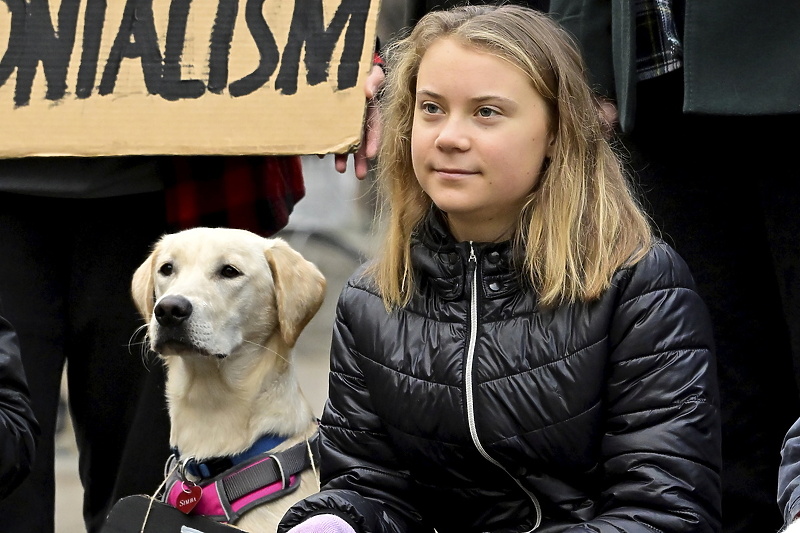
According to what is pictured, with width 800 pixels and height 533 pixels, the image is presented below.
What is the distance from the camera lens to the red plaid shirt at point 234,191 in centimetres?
327

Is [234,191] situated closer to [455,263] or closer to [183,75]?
[183,75]

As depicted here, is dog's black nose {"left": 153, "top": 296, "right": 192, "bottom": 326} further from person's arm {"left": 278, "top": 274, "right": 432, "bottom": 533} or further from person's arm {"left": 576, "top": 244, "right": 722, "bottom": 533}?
person's arm {"left": 576, "top": 244, "right": 722, "bottom": 533}

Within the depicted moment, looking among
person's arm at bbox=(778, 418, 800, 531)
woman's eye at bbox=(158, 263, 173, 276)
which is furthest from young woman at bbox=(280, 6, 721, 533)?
woman's eye at bbox=(158, 263, 173, 276)

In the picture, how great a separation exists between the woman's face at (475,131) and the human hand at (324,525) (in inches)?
24.8

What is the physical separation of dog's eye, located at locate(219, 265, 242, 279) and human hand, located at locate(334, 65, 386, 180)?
42 cm

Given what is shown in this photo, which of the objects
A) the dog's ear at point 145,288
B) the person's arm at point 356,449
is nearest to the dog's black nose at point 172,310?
the dog's ear at point 145,288

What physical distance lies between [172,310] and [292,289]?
0.36 m

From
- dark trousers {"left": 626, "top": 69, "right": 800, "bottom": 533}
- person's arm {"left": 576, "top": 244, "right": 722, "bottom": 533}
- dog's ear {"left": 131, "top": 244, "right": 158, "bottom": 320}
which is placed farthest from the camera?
dog's ear {"left": 131, "top": 244, "right": 158, "bottom": 320}

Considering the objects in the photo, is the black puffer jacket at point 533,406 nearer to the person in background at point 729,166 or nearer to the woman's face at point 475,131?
the woman's face at point 475,131

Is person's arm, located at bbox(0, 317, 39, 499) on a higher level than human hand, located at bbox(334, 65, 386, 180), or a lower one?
lower

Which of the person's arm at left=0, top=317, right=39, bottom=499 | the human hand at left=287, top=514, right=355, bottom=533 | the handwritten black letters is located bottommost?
the human hand at left=287, top=514, right=355, bottom=533

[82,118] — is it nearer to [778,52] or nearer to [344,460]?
[344,460]

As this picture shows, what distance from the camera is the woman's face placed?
89.0 inches

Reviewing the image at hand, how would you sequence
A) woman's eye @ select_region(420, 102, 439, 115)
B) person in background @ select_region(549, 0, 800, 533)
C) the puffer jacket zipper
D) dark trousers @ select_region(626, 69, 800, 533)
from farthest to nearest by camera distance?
1. dark trousers @ select_region(626, 69, 800, 533)
2. person in background @ select_region(549, 0, 800, 533)
3. woman's eye @ select_region(420, 102, 439, 115)
4. the puffer jacket zipper
